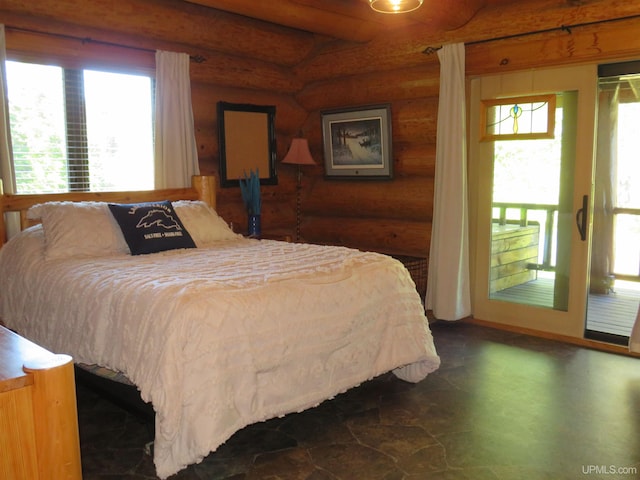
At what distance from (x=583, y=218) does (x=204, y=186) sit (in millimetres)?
2956

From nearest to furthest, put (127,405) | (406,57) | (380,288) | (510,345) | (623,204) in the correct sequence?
(127,405) → (380,288) → (510,345) → (623,204) → (406,57)

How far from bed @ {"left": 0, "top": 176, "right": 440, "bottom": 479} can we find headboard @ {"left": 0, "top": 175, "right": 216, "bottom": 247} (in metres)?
0.01

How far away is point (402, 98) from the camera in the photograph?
5000mm

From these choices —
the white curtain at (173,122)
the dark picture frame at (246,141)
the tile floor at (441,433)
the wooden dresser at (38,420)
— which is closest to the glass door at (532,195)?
the tile floor at (441,433)

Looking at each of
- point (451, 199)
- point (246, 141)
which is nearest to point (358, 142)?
point (246, 141)

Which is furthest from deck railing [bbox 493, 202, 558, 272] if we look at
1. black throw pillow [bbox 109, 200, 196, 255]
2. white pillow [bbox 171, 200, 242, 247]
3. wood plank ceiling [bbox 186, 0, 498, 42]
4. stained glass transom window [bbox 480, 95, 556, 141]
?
black throw pillow [bbox 109, 200, 196, 255]

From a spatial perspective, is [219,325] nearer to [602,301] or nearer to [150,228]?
[150,228]

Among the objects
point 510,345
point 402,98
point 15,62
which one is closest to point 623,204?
point 510,345

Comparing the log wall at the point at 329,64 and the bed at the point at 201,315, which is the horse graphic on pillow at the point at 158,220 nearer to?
the bed at the point at 201,315

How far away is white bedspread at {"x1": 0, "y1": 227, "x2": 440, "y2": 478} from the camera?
2232 mm

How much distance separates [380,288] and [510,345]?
166 cm

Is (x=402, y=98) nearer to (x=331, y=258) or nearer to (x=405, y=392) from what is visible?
(x=331, y=258)

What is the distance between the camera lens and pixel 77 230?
11.2ft

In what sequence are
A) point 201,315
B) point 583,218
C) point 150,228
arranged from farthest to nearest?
point 583,218 → point 150,228 → point 201,315
